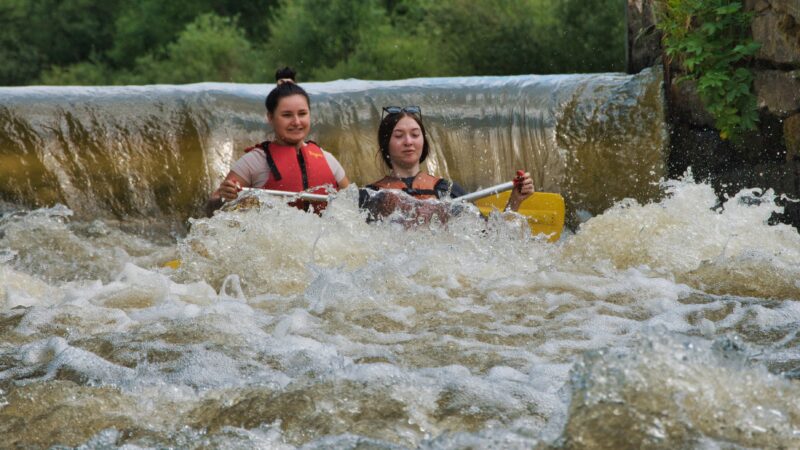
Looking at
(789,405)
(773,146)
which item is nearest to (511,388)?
(789,405)

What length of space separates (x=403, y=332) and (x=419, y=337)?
9 cm

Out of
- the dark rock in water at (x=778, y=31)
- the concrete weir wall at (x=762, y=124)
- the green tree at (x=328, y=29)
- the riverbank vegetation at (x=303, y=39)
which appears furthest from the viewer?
the green tree at (x=328, y=29)

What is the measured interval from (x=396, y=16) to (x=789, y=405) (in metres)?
18.2

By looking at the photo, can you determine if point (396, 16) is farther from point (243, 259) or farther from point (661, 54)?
point (243, 259)

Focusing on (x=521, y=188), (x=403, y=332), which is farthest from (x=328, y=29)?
(x=403, y=332)

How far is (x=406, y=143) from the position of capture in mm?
4949

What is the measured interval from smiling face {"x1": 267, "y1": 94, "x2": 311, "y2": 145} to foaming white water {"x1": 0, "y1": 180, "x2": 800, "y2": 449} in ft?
2.27

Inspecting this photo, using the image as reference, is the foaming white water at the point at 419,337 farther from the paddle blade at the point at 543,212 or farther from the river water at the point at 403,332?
the paddle blade at the point at 543,212

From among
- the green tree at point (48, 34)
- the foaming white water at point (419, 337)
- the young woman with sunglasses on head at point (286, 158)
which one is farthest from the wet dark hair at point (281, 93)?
the green tree at point (48, 34)

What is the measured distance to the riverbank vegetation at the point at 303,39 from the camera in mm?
15062

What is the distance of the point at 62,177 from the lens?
6855 mm

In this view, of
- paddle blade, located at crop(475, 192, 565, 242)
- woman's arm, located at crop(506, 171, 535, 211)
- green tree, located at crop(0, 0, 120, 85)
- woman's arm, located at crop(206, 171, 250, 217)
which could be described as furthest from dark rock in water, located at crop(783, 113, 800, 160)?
green tree, located at crop(0, 0, 120, 85)

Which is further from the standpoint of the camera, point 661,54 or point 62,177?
point 661,54

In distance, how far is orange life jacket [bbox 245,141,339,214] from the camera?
17.2 ft
